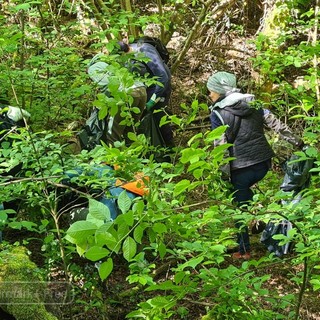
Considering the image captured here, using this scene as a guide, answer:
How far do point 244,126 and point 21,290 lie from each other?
2591mm

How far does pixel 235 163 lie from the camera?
4.94 meters

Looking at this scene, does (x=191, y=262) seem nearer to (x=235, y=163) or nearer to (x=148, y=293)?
(x=148, y=293)

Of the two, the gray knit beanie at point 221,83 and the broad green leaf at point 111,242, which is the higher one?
the broad green leaf at point 111,242

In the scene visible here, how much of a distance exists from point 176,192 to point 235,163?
294 centimetres

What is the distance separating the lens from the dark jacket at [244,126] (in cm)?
487

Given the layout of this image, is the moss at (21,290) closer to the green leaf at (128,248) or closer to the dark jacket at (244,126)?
the green leaf at (128,248)

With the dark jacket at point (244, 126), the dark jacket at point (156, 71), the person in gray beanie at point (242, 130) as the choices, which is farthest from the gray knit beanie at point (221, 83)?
the dark jacket at point (156, 71)

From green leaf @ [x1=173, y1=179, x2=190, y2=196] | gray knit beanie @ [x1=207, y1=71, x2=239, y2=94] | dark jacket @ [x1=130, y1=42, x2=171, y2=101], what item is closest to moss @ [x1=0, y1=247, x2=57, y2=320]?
green leaf @ [x1=173, y1=179, x2=190, y2=196]

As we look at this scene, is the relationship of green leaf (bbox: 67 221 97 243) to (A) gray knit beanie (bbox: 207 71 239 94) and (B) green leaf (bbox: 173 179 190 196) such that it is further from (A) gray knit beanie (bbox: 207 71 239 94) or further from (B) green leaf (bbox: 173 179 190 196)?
(A) gray knit beanie (bbox: 207 71 239 94)

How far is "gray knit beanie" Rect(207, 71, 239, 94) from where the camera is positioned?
4949 mm

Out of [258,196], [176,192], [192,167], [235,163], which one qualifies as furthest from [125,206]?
[235,163]

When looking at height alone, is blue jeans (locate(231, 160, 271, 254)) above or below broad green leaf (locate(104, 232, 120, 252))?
below

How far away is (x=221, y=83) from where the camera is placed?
4.96m

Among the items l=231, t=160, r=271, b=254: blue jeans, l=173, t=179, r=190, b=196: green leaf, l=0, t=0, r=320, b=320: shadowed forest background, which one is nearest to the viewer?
l=173, t=179, r=190, b=196: green leaf
